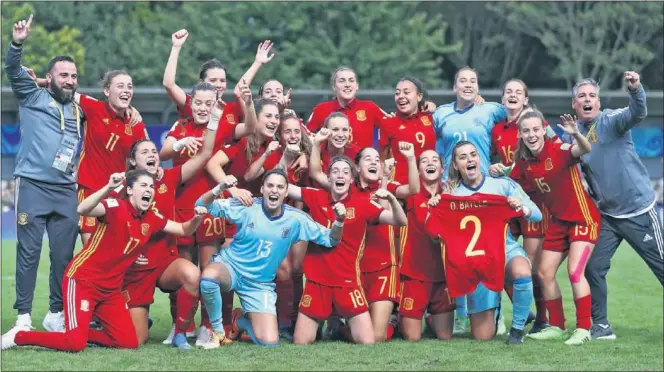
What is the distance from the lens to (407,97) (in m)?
10.4

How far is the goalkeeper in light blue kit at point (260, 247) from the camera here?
30.3 ft

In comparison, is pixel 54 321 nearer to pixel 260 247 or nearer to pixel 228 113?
pixel 260 247

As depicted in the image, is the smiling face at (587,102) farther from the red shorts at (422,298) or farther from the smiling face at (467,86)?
the red shorts at (422,298)

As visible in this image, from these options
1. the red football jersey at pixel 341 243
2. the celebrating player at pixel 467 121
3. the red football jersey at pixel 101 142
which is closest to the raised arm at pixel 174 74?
the red football jersey at pixel 101 142

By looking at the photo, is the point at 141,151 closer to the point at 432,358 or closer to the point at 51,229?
the point at 51,229

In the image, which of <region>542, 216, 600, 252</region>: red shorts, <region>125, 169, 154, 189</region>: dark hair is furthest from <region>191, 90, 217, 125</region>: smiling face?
<region>542, 216, 600, 252</region>: red shorts

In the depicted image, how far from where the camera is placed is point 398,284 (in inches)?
387

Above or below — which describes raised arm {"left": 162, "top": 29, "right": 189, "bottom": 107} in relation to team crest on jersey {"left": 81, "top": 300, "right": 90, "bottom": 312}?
above

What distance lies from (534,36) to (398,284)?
35.9 m

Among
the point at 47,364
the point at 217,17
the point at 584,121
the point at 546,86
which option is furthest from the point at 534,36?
the point at 47,364

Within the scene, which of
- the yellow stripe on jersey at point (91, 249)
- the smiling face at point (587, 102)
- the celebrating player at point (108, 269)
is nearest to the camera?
the celebrating player at point (108, 269)

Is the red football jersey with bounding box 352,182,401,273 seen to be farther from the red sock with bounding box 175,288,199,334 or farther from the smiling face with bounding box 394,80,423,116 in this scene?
the red sock with bounding box 175,288,199,334

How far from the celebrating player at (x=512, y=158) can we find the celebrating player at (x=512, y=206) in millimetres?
413

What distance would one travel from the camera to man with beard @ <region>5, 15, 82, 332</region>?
30.7 ft
